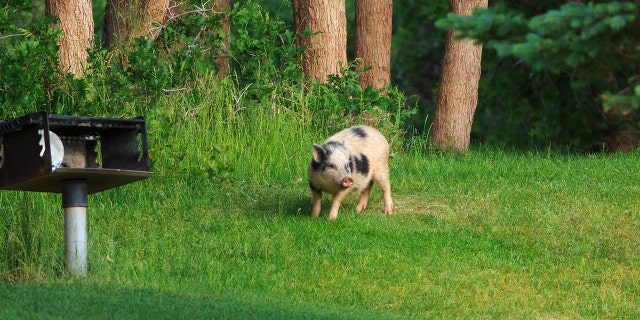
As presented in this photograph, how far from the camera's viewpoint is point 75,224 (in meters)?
10.8

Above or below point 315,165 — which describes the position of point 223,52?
above

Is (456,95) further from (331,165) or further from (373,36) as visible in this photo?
(331,165)

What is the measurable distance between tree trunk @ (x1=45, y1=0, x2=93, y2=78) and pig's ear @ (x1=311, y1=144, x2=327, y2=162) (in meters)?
4.29

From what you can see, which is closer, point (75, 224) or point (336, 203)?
point (75, 224)

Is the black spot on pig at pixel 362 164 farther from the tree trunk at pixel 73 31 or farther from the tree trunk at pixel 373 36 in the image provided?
the tree trunk at pixel 373 36

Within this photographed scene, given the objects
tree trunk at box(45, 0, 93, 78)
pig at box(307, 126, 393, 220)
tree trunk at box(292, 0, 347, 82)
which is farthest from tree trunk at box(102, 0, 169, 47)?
pig at box(307, 126, 393, 220)

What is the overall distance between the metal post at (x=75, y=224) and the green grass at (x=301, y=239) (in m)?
0.21

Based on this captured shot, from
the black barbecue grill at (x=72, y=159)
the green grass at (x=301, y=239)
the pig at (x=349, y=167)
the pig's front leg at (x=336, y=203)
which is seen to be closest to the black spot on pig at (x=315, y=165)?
the pig at (x=349, y=167)

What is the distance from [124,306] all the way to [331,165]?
4.43m

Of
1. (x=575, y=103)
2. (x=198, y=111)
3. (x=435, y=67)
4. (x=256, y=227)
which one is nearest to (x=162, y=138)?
(x=198, y=111)

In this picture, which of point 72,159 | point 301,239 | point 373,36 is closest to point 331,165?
point 301,239

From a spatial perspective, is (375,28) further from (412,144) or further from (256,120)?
(256,120)

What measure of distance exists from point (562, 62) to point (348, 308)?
12.8ft

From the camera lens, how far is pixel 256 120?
16.3 meters
